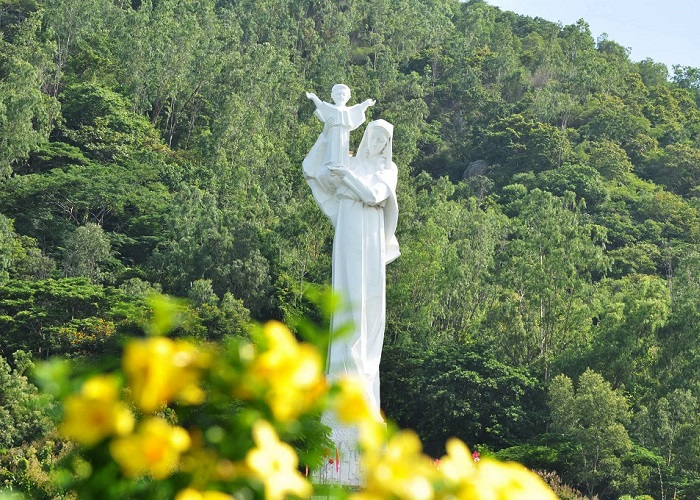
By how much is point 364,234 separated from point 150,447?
8400mm

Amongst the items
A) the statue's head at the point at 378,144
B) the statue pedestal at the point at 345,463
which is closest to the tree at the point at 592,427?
the statue's head at the point at 378,144

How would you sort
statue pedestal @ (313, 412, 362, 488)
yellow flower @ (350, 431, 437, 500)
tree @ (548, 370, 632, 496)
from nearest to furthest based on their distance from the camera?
yellow flower @ (350, 431, 437, 500) < statue pedestal @ (313, 412, 362, 488) < tree @ (548, 370, 632, 496)

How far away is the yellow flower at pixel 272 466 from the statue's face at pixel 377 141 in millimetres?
8661

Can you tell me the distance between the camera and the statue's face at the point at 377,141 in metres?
9.95

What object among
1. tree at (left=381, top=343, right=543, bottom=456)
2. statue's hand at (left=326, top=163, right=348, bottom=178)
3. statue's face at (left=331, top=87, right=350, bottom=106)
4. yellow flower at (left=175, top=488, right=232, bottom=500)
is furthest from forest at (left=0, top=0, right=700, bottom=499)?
statue's face at (left=331, top=87, right=350, bottom=106)

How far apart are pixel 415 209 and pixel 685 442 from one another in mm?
9655

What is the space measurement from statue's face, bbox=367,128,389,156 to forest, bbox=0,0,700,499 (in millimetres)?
3912

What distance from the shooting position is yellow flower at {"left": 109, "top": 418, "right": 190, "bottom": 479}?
4.37 ft

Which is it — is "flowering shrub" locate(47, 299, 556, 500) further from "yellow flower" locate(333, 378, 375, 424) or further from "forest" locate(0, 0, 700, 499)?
"forest" locate(0, 0, 700, 499)

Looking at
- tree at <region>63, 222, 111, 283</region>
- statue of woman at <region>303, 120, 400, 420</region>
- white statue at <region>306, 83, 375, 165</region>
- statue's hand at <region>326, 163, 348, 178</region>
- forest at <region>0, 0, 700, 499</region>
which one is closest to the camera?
statue of woman at <region>303, 120, 400, 420</region>

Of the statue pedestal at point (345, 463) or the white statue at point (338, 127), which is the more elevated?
the white statue at point (338, 127)

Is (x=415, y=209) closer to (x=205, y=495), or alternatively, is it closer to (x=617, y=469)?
(x=617, y=469)

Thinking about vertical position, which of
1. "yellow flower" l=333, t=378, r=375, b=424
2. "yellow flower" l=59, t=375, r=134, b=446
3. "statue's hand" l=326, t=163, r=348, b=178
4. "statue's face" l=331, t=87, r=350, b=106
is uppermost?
"statue's face" l=331, t=87, r=350, b=106

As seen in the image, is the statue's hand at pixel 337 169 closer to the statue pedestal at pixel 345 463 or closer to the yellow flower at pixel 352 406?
the statue pedestal at pixel 345 463
